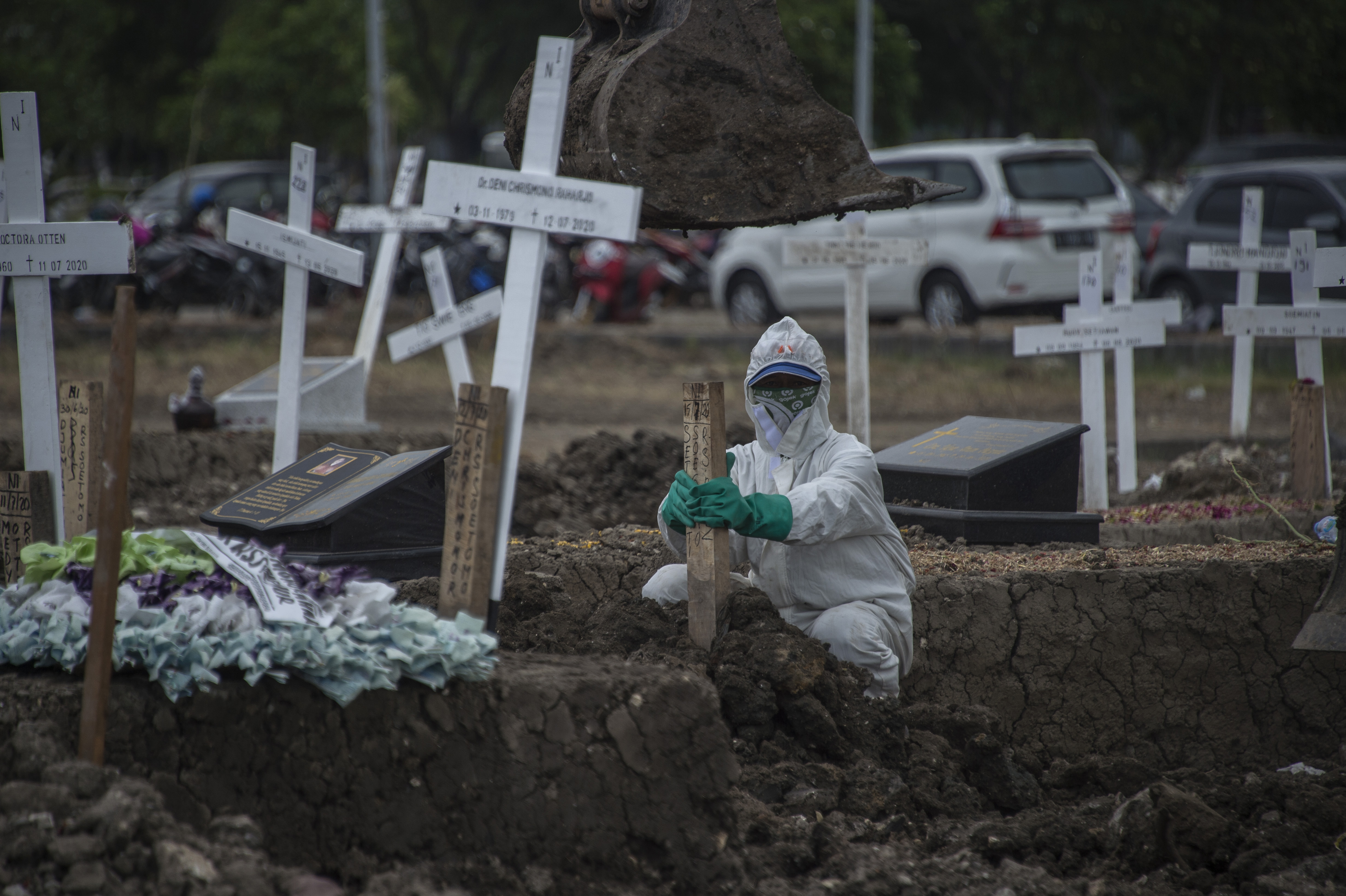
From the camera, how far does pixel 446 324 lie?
7.42 meters

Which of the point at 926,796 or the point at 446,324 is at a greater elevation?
the point at 446,324

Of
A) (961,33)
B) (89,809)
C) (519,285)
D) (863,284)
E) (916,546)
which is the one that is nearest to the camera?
(89,809)

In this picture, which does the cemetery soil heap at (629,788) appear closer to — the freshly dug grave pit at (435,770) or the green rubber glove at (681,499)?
the freshly dug grave pit at (435,770)

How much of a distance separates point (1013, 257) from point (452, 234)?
20.2 ft

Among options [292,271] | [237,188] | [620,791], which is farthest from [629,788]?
[237,188]

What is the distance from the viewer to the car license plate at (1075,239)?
39.6 ft

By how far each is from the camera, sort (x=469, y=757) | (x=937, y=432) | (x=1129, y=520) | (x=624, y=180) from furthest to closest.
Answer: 1. (x=1129, y=520)
2. (x=937, y=432)
3. (x=624, y=180)
4. (x=469, y=757)

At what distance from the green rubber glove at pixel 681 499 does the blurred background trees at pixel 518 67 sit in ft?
42.8

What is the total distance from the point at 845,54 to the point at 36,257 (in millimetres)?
19930

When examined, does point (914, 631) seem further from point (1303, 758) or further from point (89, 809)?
point (89, 809)

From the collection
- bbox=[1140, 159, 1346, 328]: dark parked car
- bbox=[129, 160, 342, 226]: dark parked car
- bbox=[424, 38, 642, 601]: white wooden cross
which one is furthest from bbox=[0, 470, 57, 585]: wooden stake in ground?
bbox=[129, 160, 342, 226]: dark parked car

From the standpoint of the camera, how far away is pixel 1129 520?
5.83m

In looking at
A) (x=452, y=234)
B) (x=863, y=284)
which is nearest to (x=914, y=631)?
(x=863, y=284)

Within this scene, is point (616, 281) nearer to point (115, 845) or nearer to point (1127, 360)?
point (1127, 360)
